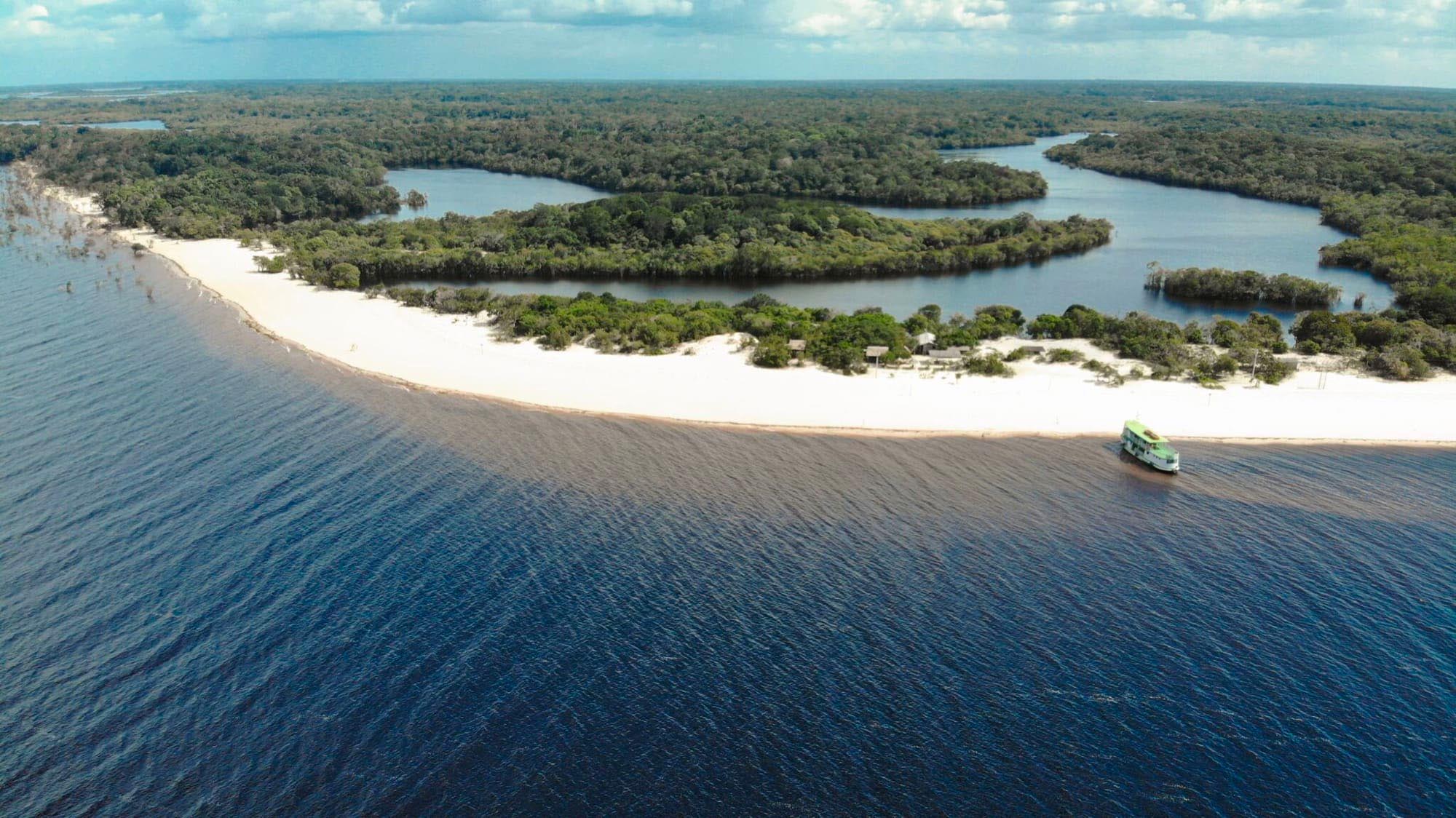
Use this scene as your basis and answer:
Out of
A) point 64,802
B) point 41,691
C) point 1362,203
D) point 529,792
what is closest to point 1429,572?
point 529,792

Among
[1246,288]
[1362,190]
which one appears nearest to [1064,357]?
[1246,288]

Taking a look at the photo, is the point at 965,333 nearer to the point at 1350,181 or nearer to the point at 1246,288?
the point at 1246,288

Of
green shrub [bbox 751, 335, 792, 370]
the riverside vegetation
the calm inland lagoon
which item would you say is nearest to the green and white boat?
green shrub [bbox 751, 335, 792, 370]

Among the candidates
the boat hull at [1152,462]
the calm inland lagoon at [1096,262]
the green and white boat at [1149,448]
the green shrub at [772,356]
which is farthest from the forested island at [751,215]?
the boat hull at [1152,462]

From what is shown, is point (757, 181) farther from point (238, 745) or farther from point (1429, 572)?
point (238, 745)

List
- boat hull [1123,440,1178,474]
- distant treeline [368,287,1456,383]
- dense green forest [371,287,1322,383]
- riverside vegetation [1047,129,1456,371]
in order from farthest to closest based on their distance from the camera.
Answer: riverside vegetation [1047,129,1456,371] → dense green forest [371,287,1322,383] → distant treeline [368,287,1456,383] → boat hull [1123,440,1178,474]

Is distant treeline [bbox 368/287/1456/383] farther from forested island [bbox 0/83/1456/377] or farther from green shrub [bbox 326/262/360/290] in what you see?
green shrub [bbox 326/262/360/290]

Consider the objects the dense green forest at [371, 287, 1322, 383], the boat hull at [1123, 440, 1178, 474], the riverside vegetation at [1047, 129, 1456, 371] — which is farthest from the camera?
the riverside vegetation at [1047, 129, 1456, 371]
